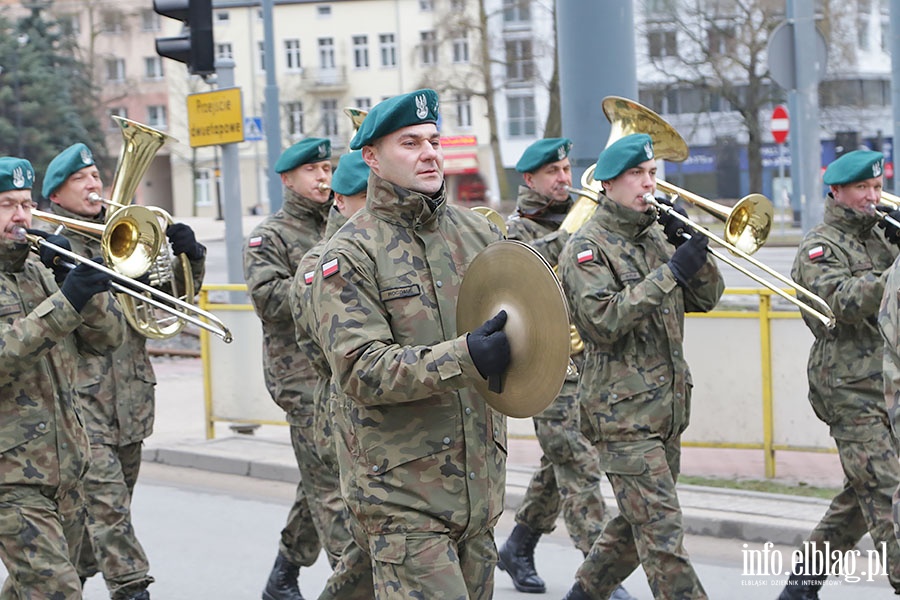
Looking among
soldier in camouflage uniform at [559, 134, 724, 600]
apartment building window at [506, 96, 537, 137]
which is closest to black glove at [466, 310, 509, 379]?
soldier in camouflage uniform at [559, 134, 724, 600]

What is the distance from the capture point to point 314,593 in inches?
277

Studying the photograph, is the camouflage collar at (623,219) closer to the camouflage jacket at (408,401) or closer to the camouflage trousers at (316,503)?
the camouflage trousers at (316,503)

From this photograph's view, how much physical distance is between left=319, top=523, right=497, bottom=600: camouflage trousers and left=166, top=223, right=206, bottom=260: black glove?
2873 millimetres

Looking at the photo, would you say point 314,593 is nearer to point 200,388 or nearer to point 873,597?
point 873,597

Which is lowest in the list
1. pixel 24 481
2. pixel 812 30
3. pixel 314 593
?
pixel 314 593

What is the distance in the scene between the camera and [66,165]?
656 centimetres

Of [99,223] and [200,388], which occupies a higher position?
[99,223]

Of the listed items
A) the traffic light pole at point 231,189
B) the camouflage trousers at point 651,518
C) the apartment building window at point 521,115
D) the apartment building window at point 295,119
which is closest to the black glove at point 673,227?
the camouflage trousers at point 651,518

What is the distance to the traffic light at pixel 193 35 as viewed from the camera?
1044cm

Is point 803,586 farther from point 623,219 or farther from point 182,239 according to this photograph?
point 182,239

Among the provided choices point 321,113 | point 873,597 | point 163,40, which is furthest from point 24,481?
point 321,113

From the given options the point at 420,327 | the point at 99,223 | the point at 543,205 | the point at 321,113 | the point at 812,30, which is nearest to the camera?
the point at 420,327

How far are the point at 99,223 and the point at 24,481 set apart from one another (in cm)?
187

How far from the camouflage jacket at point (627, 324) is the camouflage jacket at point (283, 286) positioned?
160 cm
